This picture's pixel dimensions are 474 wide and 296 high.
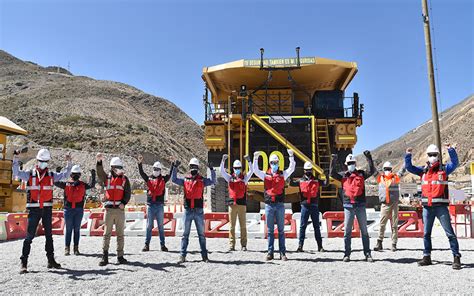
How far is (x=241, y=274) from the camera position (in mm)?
5715

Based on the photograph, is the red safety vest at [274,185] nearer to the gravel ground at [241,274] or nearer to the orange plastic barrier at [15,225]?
the gravel ground at [241,274]

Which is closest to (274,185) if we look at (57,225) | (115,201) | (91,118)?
(115,201)

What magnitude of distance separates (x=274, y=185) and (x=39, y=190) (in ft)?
12.6

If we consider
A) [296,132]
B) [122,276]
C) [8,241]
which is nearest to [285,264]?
[122,276]

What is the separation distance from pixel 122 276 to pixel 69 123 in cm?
5820

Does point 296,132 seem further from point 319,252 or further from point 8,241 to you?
point 8,241

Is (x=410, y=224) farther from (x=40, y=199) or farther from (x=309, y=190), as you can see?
(x=40, y=199)

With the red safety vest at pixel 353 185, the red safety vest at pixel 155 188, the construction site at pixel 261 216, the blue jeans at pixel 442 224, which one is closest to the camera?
the construction site at pixel 261 216

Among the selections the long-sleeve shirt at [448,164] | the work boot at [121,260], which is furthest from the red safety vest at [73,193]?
the long-sleeve shirt at [448,164]

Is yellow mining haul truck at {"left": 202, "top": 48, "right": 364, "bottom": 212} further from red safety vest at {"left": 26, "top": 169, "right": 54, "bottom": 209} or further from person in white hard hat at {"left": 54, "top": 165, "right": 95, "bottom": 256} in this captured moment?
red safety vest at {"left": 26, "top": 169, "right": 54, "bottom": 209}

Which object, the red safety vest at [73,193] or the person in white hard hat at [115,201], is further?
the red safety vest at [73,193]

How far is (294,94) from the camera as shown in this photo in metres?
16.2

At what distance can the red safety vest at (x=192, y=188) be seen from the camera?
692 cm

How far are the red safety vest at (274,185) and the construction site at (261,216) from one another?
0.7 inches
